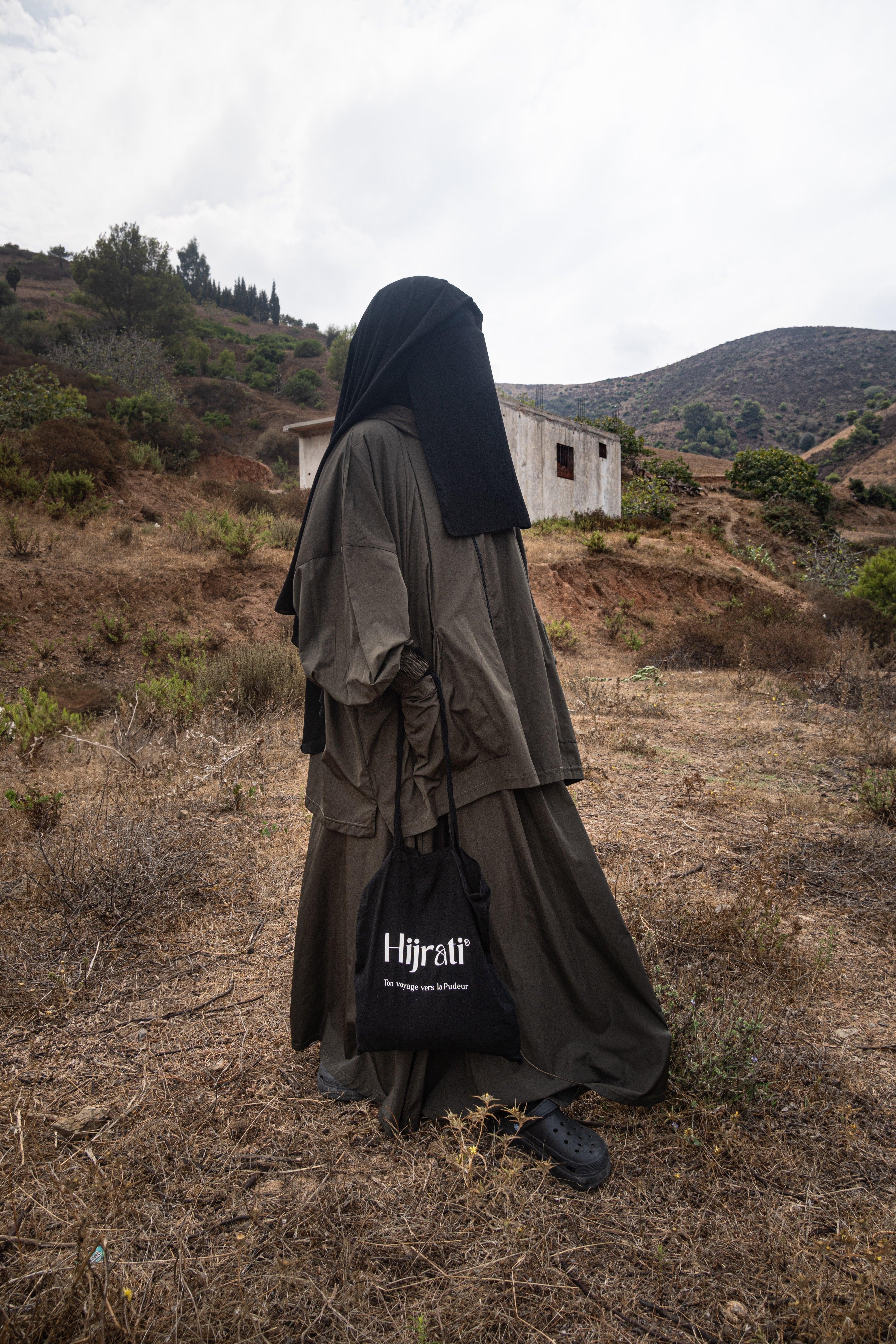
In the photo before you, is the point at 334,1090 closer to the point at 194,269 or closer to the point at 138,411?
the point at 138,411

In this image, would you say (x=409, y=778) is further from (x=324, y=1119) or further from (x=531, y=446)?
(x=531, y=446)

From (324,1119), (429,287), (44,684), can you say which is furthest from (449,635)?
(44,684)

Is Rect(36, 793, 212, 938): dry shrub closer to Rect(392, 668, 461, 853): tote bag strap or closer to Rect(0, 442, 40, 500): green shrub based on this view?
Rect(392, 668, 461, 853): tote bag strap

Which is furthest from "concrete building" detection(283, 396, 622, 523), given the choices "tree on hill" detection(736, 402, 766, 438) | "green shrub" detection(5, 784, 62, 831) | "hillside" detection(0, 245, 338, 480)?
"tree on hill" detection(736, 402, 766, 438)

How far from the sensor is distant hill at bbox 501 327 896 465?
2186 inches

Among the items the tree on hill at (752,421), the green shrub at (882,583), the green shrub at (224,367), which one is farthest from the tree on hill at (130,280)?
the tree on hill at (752,421)

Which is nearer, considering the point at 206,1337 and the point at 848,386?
the point at 206,1337

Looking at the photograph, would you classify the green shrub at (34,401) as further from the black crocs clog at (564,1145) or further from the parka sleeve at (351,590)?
the black crocs clog at (564,1145)

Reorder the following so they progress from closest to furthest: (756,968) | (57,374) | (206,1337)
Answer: (206,1337) → (756,968) → (57,374)

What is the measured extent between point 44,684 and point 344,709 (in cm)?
584

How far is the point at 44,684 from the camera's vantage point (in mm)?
6348

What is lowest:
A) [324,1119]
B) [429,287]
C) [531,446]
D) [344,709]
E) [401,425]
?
[324,1119]

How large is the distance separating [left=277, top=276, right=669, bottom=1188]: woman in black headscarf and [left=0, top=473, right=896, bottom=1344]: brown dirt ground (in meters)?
0.15

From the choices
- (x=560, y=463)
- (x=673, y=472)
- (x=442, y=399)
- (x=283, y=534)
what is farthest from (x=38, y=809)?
(x=673, y=472)
